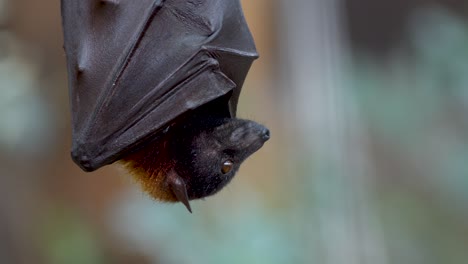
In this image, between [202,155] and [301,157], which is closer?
[202,155]

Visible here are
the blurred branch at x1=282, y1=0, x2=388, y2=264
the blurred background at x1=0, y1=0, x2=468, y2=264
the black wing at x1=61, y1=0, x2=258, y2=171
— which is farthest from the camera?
the blurred branch at x1=282, y1=0, x2=388, y2=264

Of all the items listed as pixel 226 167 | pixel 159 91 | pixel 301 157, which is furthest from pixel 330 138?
pixel 159 91

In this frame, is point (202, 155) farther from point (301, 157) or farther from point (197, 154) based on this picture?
point (301, 157)

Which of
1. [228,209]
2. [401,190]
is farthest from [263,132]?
[401,190]

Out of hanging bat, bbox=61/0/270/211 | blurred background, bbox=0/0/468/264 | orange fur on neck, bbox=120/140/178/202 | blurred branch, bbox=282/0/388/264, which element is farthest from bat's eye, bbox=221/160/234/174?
blurred branch, bbox=282/0/388/264

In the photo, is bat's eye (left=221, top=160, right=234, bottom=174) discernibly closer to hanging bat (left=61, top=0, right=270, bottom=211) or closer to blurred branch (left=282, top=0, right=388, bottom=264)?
hanging bat (left=61, top=0, right=270, bottom=211)

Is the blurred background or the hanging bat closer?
the hanging bat
